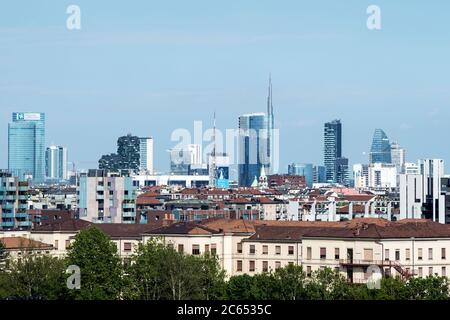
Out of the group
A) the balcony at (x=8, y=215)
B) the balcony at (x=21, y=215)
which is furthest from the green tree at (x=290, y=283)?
the balcony at (x=21, y=215)

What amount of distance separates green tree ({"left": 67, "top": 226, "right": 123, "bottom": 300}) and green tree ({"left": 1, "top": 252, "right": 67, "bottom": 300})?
68cm

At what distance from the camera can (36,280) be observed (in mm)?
48375

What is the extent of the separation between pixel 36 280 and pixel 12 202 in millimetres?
53839

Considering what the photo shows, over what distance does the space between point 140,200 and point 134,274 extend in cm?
10453

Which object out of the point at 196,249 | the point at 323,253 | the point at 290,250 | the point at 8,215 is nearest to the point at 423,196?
the point at 8,215

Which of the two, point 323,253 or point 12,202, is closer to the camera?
point 323,253

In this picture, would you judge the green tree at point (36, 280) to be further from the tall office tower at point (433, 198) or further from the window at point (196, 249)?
the tall office tower at point (433, 198)

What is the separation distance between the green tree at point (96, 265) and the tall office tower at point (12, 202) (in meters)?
43.8

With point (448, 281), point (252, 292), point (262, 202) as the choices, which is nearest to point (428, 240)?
point (448, 281)

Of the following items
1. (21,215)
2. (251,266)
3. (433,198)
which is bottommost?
(251,266)

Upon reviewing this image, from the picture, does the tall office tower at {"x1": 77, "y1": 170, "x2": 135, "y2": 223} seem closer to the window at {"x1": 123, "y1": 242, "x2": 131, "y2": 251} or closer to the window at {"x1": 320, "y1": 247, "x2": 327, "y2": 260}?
the window at {"x1": 123, "y1": 242, "x2": 131, "y2": 251}

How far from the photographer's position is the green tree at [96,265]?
47797 millimetres

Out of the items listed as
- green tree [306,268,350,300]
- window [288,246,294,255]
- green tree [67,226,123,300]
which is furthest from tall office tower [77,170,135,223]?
green tree [306,268,350,300]

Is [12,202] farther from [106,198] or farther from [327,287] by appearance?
[327,287]
